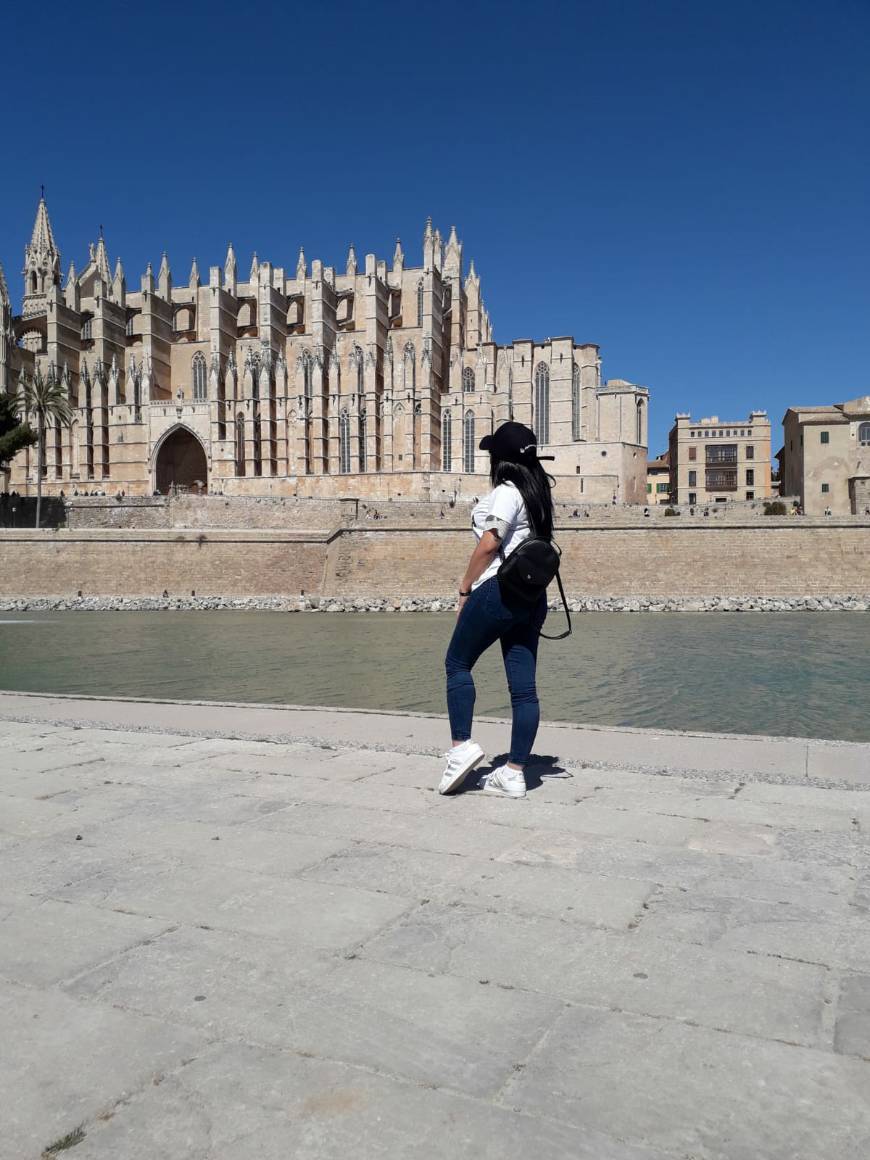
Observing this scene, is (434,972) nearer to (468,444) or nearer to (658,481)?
(468,444)

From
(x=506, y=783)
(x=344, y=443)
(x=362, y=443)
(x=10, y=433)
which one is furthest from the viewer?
(x=344, y=443)

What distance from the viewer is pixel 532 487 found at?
480cm

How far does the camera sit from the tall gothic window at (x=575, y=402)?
58.7 metres

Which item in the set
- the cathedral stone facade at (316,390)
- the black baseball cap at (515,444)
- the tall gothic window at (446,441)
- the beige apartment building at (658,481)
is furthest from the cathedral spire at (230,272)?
the black baseball cap at (515,444)

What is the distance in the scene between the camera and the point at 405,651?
818 inches

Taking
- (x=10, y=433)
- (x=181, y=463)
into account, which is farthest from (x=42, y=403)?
(x=181, y=463)

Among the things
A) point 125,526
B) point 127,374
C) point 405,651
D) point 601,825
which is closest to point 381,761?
point 601,825

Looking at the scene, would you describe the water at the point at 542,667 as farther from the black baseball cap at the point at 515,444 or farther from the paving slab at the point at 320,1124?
the paving slab at the point at 320,1124

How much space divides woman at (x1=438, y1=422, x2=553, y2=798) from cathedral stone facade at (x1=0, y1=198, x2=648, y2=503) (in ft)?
166

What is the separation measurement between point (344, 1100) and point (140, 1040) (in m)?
0.55

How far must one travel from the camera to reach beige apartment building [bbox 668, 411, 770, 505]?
6769 cm

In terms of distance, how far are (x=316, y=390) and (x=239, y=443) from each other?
6.33 metres

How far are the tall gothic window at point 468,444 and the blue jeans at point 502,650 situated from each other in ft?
177

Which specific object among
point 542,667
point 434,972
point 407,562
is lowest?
point 542,667
